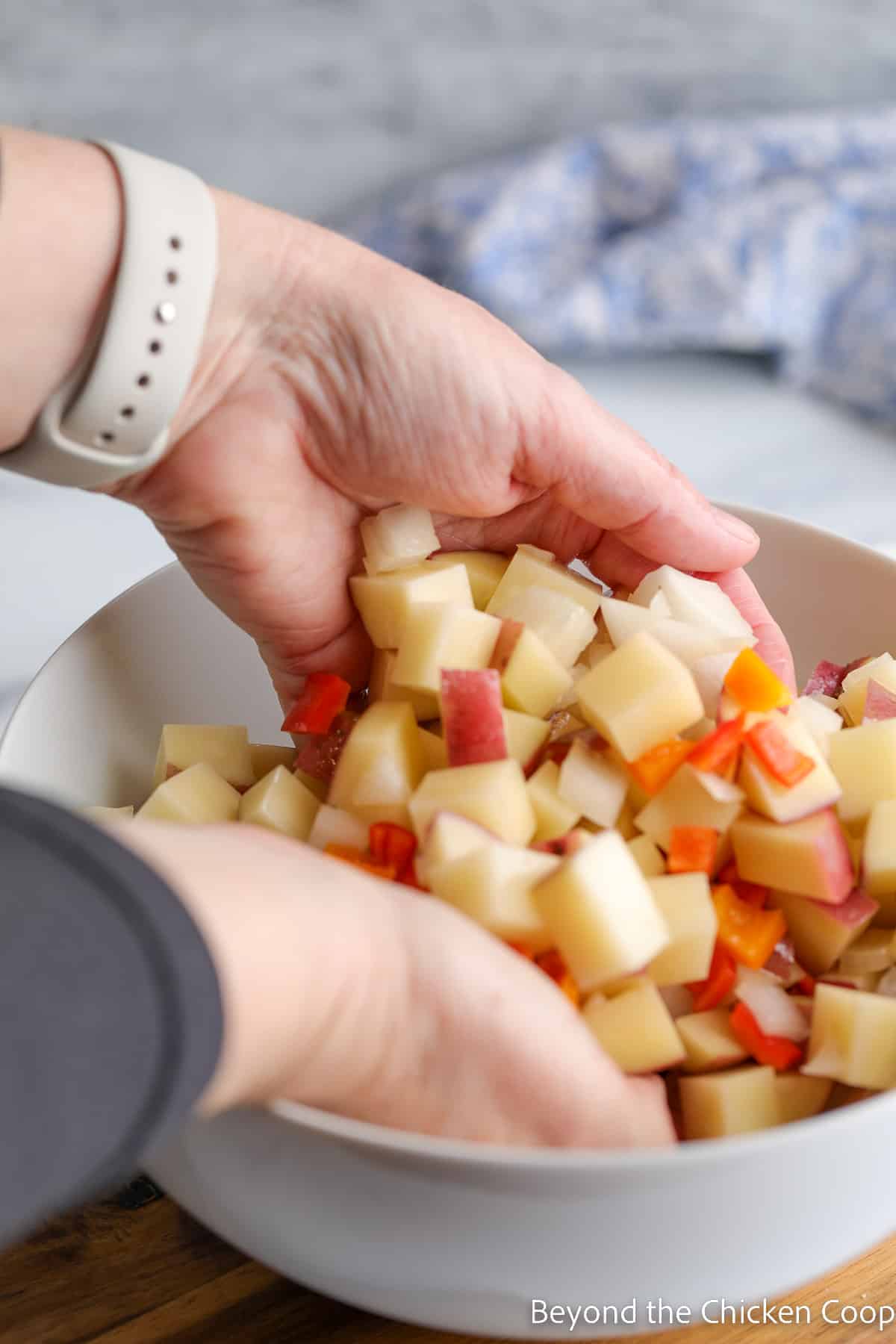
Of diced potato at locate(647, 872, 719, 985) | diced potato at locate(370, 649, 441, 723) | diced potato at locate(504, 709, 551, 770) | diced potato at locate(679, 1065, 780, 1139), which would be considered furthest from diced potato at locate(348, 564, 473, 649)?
diced potato at locate(679, 1065, 780, 1139)

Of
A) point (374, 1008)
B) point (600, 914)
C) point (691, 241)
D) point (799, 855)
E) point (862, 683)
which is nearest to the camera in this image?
point (374, 1008)

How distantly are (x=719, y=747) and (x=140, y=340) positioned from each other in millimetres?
546

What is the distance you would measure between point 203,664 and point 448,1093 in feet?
2.39

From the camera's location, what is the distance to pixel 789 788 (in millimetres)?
986

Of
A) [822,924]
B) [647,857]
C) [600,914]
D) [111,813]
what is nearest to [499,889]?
[600,914]

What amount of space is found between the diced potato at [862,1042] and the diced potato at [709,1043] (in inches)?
2.4

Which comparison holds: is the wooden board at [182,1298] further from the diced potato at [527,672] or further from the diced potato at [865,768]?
the diced potato at [527,672]

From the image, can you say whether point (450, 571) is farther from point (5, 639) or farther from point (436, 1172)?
point (5, 639)

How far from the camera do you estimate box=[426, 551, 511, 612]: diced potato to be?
1251 millimetres

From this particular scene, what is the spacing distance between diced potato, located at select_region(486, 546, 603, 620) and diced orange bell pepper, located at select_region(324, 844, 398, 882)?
0.28m

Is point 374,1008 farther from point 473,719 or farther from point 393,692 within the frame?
point 393,692

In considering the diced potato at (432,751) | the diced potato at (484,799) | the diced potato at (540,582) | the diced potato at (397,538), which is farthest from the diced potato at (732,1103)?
the diced potato at (397,538)

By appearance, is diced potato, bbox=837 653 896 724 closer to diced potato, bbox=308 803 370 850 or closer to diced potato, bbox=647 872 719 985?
diced potato, bbox=647 872 719 985

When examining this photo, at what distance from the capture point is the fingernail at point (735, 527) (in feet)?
4.20
